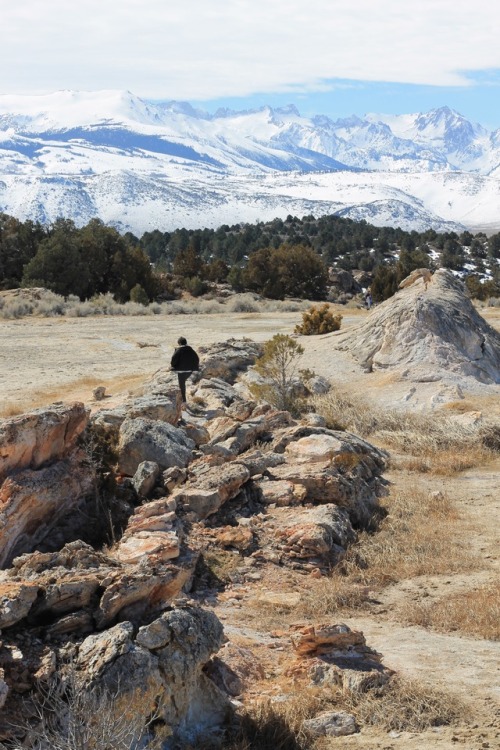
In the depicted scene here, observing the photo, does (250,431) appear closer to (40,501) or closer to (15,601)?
(40,501)

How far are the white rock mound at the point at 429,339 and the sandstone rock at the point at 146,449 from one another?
7243 mm

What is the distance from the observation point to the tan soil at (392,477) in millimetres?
6129

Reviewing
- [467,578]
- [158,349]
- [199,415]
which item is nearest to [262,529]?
[467,578]

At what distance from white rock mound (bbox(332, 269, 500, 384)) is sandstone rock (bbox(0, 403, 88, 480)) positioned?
945cm

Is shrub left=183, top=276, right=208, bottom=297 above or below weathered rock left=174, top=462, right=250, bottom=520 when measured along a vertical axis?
below

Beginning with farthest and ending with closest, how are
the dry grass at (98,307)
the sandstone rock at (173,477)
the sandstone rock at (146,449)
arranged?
the dry grass at (98,307) < the sandstone rock at (146,449) < the sandstone rock at (173,477)

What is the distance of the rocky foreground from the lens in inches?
213

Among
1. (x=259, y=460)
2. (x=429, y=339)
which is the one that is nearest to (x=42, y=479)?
(x=259, y=460)

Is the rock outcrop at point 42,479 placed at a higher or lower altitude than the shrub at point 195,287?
higher

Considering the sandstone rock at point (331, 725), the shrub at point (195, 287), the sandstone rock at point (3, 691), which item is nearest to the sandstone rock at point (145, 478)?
the sandstone rock at point (331, 725)

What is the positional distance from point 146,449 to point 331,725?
6169 millimetres

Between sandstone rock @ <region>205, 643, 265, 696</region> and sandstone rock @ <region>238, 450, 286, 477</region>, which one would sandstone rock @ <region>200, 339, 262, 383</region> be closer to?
sandstone rock @ <region>238, 450, 286, 477</region>

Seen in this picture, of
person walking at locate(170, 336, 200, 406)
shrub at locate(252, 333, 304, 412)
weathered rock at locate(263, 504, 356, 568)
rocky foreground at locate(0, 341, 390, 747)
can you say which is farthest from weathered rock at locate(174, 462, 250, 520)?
shrub at locate(252, 333, 304, 412)

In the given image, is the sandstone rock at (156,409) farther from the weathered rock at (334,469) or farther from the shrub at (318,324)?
the shrub at (318,324)
